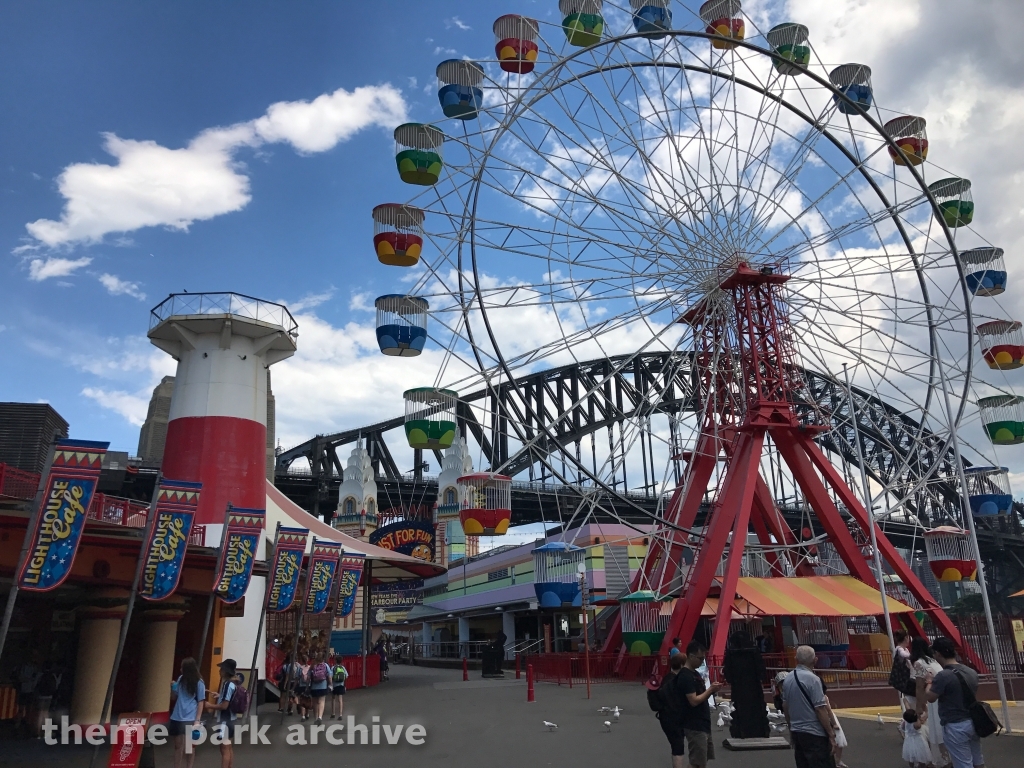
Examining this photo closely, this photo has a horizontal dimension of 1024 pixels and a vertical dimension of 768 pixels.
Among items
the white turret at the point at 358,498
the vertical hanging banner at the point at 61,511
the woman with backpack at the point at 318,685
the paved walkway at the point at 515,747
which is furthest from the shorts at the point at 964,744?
the white turret at the point at 358,498

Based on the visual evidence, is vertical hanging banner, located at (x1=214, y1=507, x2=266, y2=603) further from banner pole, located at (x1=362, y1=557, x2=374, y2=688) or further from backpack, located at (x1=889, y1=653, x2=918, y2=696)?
banner pole, located at (x1=362, y1=557, x2=374, y2=688)

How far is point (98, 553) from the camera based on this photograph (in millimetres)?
15586

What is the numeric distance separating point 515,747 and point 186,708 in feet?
18.8

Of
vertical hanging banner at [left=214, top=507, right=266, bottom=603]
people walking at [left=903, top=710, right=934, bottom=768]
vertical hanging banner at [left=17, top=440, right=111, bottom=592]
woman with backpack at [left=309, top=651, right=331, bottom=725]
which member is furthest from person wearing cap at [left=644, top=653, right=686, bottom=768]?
woman with backpack at [left=309, top=651, right=331, bottom=725]

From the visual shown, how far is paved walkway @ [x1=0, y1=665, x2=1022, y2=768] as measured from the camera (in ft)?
40.4

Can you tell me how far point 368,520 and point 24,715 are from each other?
154 ft

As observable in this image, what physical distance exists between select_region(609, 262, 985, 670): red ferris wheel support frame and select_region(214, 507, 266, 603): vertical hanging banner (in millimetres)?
12020

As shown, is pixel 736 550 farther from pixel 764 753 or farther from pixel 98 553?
pixel 98 553

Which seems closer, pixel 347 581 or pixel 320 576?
pixel 320 576

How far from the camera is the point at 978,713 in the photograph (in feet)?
26.3

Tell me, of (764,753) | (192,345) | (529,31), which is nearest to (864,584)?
(764,753)

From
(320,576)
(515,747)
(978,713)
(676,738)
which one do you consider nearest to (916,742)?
(978,713)

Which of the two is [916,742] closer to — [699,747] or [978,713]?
[978,713]

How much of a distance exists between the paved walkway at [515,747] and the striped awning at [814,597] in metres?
5.85
